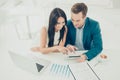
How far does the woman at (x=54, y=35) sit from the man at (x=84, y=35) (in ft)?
0.11

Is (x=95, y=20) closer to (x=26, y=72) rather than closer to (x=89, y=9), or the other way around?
(x=89, y=9)

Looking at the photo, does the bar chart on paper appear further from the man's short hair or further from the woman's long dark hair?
the man's short hair

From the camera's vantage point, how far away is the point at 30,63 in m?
1.09

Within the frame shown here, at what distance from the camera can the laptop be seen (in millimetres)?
1063

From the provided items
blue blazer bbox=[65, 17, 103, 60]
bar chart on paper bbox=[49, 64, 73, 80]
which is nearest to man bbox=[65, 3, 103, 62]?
blue blazer bbox=[65, 17, 103, 60]

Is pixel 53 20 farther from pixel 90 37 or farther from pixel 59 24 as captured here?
pixel 90 37

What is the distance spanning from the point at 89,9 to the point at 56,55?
0.33 meters

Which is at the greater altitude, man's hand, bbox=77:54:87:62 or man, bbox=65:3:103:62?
man, bbox=65:3:103:62

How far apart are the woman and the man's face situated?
0.15 feet

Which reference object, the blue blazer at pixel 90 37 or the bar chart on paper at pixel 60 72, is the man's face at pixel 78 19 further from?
the bar chart on paper at pixel 60 72

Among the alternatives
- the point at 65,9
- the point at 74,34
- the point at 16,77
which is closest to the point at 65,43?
the point at 74,34

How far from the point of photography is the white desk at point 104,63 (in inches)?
39.3

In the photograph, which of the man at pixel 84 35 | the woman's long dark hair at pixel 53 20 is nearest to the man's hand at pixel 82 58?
the man at pixel 84 35

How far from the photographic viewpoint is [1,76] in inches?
42.8
